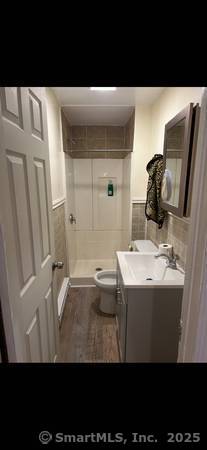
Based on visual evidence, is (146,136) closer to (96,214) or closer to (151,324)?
(96,214)

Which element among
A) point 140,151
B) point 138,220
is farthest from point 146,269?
point 140,151

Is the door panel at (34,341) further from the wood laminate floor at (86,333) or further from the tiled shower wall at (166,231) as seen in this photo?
the tiled shower wall at (166,231)

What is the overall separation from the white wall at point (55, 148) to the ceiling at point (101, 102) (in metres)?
0.11

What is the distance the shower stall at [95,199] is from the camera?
9.49ft

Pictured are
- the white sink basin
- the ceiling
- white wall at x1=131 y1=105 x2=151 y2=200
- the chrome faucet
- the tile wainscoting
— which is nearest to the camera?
the white sink basin

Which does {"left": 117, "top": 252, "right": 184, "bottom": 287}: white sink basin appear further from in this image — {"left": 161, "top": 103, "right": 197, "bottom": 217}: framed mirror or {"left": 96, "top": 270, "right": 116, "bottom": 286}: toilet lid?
{"left": 96, "top": 270, "right": 116, "bottom": 286}: toilet lid

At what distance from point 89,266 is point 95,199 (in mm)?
1112

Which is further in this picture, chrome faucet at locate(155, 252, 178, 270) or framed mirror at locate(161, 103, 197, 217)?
chrome faucet at locate(155, 252, 178, 270)

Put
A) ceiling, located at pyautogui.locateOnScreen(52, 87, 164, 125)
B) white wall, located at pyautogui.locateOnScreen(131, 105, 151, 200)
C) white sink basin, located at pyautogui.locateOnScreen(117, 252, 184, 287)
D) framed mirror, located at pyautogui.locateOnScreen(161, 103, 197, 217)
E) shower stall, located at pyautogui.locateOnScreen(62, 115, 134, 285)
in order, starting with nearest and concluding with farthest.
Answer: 1. framed mirror, located at pyautogui.locateOnScreen(161, 103, 197, 217)
2. white sink basin, located at pyautogui.locateOnScreen(117, 252, 184, 287)
3. ceiling, located at pyautogui.locateOnScreen(52, 87, 164, 125)
4. white wall, located at pyautogui.locateOnScreen(131, 105, 151, 200)
5. shower stall, located at pyautogui.locateOnScreen(62, 115, 134, 285)

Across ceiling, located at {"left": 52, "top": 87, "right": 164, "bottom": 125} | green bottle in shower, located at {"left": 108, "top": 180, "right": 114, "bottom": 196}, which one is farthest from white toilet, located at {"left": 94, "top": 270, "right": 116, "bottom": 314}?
ceiling, located at {"left": 52, "top": 87, "right": 164, "bottom": 125}

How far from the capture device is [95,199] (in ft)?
10.6

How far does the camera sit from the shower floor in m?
2.88
